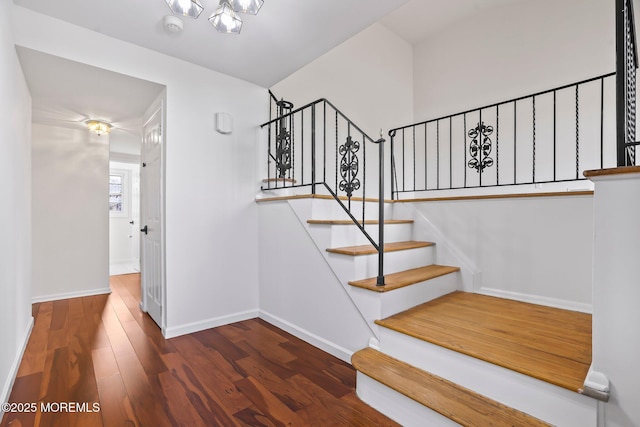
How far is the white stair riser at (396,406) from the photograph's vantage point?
136cm

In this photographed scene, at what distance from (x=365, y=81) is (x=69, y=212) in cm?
451

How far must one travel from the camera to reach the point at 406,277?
7.25 feet

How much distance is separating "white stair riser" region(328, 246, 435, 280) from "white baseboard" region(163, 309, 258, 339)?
4.36ft

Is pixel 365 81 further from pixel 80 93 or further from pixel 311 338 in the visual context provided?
pixel 311 338

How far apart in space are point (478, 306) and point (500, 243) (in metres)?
0.62

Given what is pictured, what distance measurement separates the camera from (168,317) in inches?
100

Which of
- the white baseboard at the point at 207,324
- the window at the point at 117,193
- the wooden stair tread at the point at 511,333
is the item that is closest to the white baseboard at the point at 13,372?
the white baseboard at the point at 207,324

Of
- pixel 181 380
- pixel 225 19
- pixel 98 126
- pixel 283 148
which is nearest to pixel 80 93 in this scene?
pixel 98 126

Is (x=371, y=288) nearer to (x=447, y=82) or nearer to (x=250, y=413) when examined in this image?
(x=250, y=413)

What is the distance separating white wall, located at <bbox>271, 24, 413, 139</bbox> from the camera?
3.85 meters

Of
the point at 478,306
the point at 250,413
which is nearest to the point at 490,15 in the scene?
the point at 478,306

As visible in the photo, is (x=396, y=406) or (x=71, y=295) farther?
(x=71, y=295)

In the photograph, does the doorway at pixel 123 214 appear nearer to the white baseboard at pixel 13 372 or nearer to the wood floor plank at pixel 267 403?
the white baseboard at pixel 13 372

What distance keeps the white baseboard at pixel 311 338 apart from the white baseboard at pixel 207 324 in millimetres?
168
